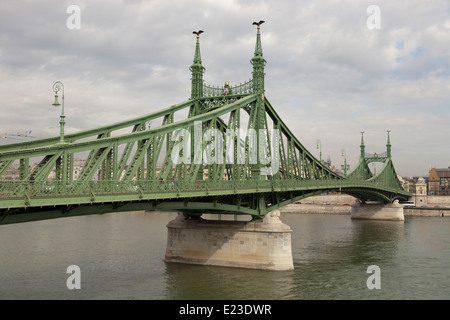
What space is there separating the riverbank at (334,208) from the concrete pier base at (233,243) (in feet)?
274

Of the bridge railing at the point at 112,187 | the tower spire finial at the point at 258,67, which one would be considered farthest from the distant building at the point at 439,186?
the bridge railing at the point at 112,187

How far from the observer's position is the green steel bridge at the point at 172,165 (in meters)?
22.1

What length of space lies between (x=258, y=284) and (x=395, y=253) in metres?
24.8

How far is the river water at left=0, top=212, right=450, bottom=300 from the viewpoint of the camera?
108 ft

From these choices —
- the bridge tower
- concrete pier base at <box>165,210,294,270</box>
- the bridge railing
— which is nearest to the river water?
concrete pier base at <box>165,210,294,270</box>

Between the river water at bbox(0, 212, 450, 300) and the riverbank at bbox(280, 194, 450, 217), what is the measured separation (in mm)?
56977

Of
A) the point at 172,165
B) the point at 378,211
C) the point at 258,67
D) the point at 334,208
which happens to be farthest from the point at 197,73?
the point at 334,208

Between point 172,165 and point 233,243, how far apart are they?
12.0m

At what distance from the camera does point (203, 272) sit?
39.8 meters

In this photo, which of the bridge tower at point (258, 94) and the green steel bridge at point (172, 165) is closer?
→ the green steel bridge at point (172, 165)

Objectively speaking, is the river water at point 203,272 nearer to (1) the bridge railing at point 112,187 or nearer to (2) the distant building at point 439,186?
(1) the bridge railing at point 112,187

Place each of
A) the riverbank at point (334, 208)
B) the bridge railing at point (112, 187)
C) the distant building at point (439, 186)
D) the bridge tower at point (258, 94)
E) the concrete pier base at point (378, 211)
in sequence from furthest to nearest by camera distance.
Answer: the distant building at point (439, 186), the riverbank at point (334, 208), the concrete pier base at point (378, 211), the bridge tower at point (258, 94), the bridge railing at point (112, 187)

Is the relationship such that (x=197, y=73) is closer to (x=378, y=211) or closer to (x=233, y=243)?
(x=233, y=243)

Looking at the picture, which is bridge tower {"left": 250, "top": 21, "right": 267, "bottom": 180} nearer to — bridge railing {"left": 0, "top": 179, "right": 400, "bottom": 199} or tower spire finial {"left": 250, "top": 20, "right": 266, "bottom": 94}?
tower spire finial {"left": 250, "top": 20, "right": 266, "bottom": 94}
